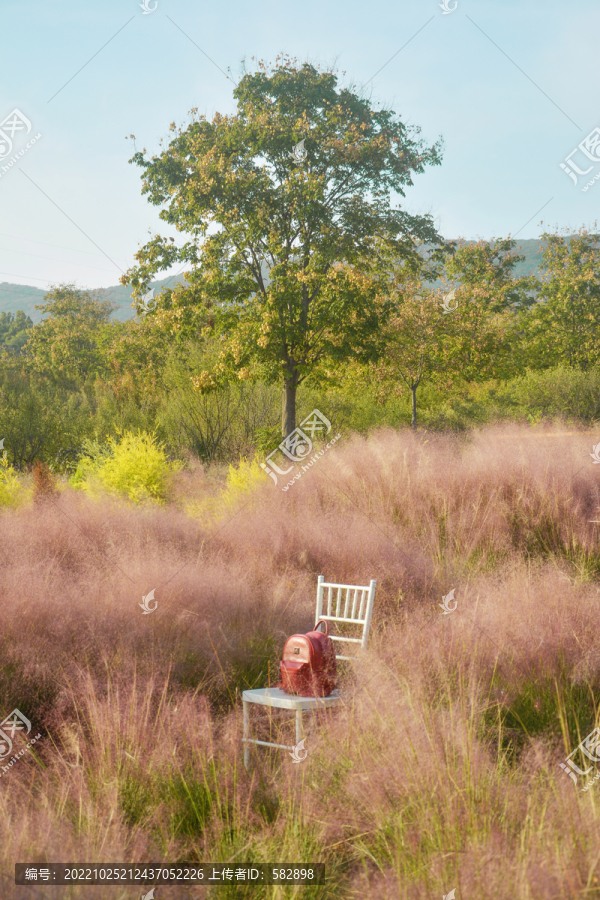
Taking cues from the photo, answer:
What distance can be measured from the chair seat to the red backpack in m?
0.05

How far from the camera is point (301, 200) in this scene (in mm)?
10930

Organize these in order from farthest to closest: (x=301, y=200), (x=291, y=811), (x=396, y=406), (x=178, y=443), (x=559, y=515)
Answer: (x=396, y=406)
(x=178, y=443)
(x=301, y=200)
(x=559, y=515)
(x=291, y=811)

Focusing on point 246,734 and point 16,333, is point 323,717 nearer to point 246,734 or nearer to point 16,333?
point 246,734

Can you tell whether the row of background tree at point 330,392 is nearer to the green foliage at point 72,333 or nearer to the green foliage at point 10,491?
the green foliage at point 10,491

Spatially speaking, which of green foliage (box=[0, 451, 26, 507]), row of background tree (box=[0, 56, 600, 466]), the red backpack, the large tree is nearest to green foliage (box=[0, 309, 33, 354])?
row of background tree (box=[0, 56, 600, 466])

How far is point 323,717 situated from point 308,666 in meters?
0.26

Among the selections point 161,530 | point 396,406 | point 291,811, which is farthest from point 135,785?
point 396,406

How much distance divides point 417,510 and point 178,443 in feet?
24.4

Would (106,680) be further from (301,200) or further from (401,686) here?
(301,200)

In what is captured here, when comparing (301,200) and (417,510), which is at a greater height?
(301,200)

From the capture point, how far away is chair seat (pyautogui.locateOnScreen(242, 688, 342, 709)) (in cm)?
313

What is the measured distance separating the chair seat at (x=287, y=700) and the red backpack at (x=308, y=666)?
1.9 inches

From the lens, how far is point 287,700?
315 cm

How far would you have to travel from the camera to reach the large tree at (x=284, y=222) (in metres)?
10.9
